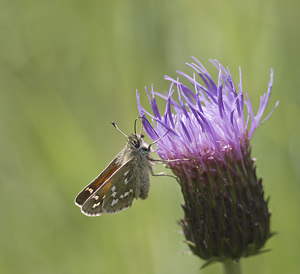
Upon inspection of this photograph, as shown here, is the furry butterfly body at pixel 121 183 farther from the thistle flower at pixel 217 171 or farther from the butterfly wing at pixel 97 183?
the thistle flower at pixel 217 171

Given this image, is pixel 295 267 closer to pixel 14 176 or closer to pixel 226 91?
pixel 226 91

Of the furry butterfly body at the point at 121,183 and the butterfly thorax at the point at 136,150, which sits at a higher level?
the butterfly thorax at the point at 136,150

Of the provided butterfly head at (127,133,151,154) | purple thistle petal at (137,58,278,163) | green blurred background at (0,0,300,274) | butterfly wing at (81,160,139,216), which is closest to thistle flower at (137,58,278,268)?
purple thistle petal at (137,58,278,163)

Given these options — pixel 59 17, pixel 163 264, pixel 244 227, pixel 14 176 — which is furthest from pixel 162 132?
pixel 59 17

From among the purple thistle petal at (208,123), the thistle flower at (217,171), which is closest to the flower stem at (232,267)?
the thistle flower at (217,171)


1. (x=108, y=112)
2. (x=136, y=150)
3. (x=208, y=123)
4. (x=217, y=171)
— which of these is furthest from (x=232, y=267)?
(x=108, y=112)
